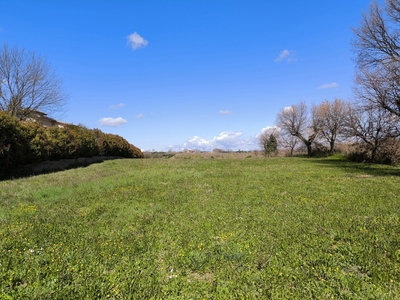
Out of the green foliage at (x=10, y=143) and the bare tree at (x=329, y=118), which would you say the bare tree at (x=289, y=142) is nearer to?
the bare tree at (x=329, y=118)

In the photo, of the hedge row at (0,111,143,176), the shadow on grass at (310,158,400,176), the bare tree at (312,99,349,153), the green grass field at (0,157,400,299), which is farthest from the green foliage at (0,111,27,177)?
the bare tree at (312,99,349,153)

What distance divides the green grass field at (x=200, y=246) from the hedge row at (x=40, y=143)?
558 cm

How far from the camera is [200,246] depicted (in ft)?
16.1

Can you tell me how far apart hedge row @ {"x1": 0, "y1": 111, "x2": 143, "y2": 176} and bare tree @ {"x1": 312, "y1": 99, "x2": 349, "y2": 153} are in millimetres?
31789

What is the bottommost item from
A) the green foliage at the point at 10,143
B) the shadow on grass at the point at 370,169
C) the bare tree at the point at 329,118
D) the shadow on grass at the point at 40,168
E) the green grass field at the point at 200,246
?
the green grass field at the point at 200,246

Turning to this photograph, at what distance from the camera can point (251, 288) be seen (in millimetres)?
3574

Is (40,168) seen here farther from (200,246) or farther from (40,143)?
(200,246)

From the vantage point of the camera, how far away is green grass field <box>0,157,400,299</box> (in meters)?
3.56

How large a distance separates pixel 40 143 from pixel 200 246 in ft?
48.7

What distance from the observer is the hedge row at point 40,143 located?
1302 cm

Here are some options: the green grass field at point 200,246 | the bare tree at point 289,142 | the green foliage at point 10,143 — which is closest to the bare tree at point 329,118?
the bare tree at point 289,142

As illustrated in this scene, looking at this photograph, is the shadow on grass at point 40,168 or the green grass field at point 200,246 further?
the shadow on grass at point 40,168

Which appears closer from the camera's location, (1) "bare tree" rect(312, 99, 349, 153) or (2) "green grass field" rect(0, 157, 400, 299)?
(2) "green grass field" rect(0, 157, 400, 299)

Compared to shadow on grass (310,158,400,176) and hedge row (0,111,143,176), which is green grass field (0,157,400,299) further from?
shadow on grass (310,158,400,176)
